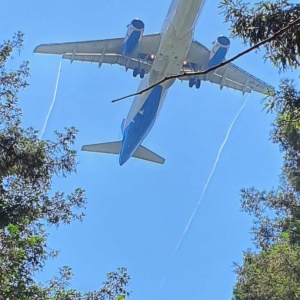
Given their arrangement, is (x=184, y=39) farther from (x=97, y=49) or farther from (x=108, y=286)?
(x=108, y=286)

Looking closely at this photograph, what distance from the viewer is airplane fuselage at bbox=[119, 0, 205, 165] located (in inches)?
757

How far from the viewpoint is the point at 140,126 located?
23484 mm

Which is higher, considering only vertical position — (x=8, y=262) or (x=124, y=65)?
(x=124, y=65)

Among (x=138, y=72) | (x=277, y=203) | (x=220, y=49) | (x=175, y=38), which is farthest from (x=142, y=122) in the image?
(x=277, y=203)

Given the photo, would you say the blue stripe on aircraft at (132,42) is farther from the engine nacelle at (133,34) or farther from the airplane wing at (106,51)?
the airplane wing at (106,51)

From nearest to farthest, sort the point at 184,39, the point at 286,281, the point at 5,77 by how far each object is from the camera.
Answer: the point at 5,77 < the point at 286,281 < the point at 184,39

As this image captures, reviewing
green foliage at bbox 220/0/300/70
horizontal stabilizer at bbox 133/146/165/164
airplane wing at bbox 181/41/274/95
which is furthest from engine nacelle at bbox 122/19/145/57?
green foliage at bbox 220/0/300/70

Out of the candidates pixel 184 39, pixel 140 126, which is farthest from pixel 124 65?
pixel 184 39

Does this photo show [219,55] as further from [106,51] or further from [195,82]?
[106,51]

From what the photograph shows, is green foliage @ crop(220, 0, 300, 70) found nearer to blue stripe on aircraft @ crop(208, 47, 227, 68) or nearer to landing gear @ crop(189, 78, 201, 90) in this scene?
blue stripe on aircraft @ crop(208, 47, 227, 68)

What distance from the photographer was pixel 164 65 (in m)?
21.7

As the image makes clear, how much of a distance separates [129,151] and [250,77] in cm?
738

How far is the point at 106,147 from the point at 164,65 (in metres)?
8.17

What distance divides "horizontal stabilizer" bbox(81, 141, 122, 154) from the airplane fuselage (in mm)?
2477
